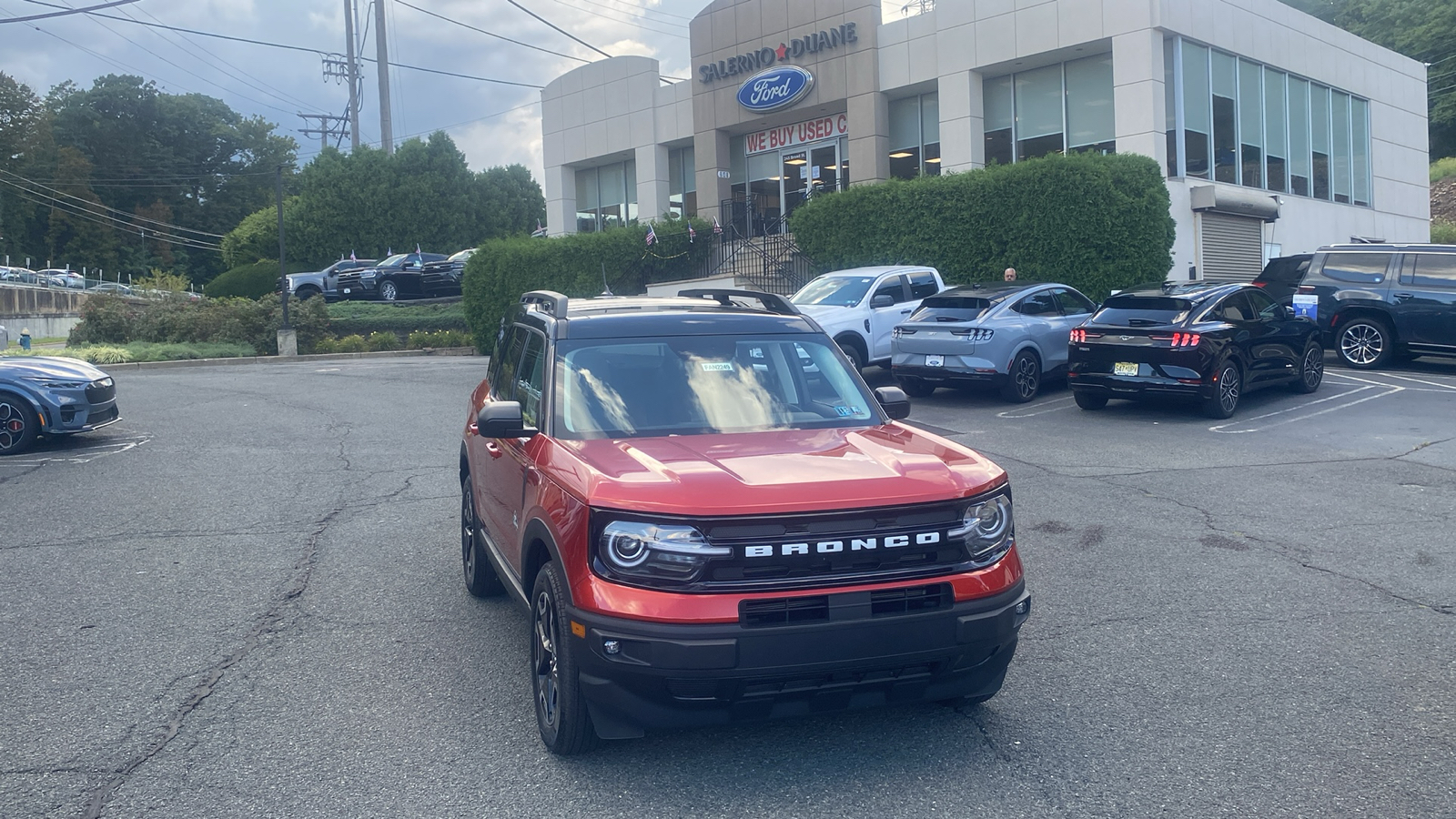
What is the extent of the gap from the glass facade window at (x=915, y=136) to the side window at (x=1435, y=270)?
13.4m

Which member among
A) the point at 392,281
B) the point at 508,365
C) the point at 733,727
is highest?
the point at 392,281

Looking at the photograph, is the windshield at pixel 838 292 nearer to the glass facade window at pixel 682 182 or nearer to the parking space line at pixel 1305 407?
the parking space line at pixel 1305 407

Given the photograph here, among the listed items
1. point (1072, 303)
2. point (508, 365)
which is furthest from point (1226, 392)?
point (508, 365)

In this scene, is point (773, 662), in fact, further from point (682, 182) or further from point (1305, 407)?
point (682, 182)

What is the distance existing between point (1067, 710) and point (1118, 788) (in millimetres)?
763

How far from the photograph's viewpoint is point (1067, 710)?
486cm

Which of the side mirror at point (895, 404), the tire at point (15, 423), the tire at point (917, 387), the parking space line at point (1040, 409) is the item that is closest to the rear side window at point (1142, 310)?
the parking space line at point (1040, 409)

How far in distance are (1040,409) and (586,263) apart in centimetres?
1741

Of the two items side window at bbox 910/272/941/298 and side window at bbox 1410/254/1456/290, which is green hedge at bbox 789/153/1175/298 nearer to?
side window at bbox 910/272/941/298

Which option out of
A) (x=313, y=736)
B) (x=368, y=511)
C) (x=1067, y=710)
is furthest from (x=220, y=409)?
(x=1067, y=710)

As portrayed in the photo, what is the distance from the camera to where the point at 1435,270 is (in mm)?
16812

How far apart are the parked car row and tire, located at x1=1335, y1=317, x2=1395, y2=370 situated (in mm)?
29220

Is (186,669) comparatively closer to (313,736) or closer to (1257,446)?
(313,736)

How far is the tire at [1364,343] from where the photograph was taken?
57.0 feet
